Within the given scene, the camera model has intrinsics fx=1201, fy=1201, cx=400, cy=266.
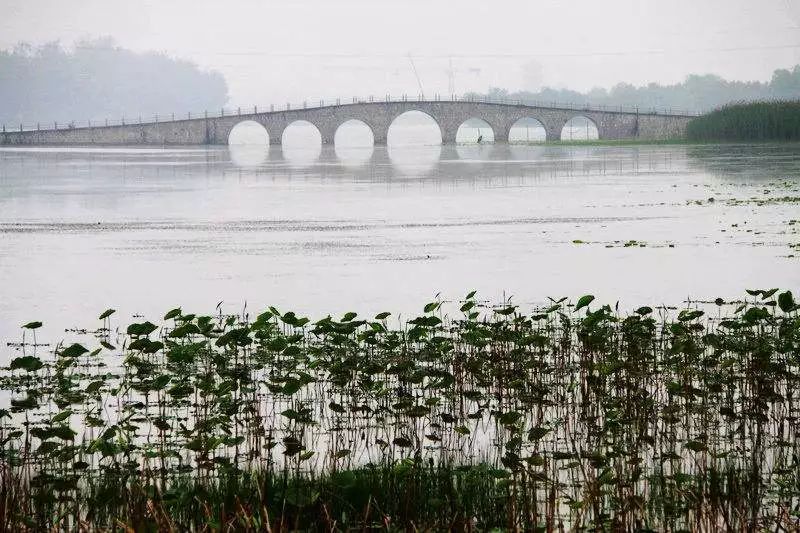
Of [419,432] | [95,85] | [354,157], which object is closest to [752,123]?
[354,157]

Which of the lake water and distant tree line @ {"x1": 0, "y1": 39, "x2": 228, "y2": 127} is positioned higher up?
distant tree line @ {"x1": 0, "y1": 39, "x2": 228, "y2": 127}

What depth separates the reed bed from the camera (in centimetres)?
5547

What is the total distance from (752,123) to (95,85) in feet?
281

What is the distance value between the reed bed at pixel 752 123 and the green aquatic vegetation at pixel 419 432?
161 feet

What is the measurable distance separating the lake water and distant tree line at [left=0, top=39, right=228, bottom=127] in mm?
90478

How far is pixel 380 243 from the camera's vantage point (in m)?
17.6

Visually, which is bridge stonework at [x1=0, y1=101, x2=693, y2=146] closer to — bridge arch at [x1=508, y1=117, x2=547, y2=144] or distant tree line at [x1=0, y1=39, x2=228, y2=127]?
bridge arch at [x1=508, y1=117, x2=547, y2=144]

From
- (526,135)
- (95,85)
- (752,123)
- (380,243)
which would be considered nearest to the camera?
(380,243)

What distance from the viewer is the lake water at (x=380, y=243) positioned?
12359mm

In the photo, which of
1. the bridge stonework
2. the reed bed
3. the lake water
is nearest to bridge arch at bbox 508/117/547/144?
the bridge stonework

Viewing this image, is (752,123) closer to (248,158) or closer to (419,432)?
(248,158)

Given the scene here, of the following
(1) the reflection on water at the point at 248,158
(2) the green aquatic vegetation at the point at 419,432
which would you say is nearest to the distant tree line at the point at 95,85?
(1) the reflection on water at the point at 248,158

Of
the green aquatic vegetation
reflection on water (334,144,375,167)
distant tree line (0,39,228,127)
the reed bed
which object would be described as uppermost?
distant tree line (0,39,228,127)

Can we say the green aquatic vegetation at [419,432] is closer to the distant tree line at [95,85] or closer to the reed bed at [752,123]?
the reed bed at [752,123]
